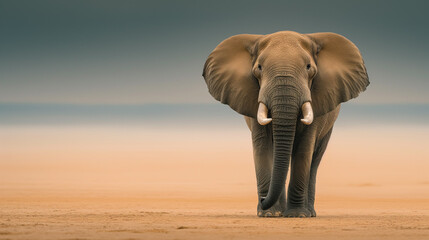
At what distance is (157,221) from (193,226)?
1.95 meters

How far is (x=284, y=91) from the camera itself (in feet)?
62.5

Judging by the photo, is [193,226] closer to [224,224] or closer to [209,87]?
[224,224]

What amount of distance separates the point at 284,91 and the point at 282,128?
868 mm

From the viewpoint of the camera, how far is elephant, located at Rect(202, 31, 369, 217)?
759 inches

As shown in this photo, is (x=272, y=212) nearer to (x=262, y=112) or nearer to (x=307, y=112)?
(x=262, y=112)

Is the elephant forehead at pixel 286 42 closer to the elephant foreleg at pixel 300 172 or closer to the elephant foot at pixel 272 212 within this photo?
the elephant foreleg at pixel 300 172

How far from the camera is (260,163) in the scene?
2111cm

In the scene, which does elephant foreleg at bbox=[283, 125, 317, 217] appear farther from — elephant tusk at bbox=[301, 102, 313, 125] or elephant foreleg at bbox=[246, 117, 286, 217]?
elephant tusk at bbox=[301, 102, 313, 125]

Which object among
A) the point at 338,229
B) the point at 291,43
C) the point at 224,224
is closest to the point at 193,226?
the point at 224,224

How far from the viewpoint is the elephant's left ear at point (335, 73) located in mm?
20984

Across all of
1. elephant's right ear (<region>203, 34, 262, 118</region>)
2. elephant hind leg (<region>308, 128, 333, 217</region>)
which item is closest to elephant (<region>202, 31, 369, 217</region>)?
elephant's right ear (<region>203, 34, 262, 118</region>)

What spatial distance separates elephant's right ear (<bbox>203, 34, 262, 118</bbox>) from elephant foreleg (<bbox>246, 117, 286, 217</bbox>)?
58cm

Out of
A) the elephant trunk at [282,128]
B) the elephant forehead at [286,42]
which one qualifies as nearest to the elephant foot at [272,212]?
the elephant trunk at [282,128]

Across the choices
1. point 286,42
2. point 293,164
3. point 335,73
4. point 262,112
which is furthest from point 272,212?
point 286,42
